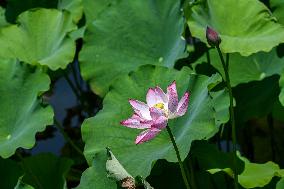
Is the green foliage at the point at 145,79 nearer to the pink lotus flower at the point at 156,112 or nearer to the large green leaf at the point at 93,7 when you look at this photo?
the large green leaf at the point at 93,7

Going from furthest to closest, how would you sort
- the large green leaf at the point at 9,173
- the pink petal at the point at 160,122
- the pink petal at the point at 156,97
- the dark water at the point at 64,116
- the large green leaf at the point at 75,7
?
→ the dark water at the point at 64,116, the large green leaf at the point at 75,7, the large green leaf at the point at 9,173, the pink petal at the point at 156,97, the pink petal at the point at 160,122

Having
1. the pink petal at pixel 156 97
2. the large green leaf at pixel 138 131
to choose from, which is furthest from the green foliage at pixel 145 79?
the pink petal at pixel 156 97

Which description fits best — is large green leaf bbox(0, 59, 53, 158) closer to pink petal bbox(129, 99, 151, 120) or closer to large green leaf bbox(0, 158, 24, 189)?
large green leaf bbox(0, 158, 24, 189)

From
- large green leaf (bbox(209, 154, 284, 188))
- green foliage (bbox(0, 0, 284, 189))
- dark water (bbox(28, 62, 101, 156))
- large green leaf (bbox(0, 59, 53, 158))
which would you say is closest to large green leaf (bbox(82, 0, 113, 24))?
green foliage (bbox(0, 0, 284, 189))

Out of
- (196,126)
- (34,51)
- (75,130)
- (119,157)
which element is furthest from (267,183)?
(75,130)

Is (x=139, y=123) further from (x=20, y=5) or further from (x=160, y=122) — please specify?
(x=20, y=5)
